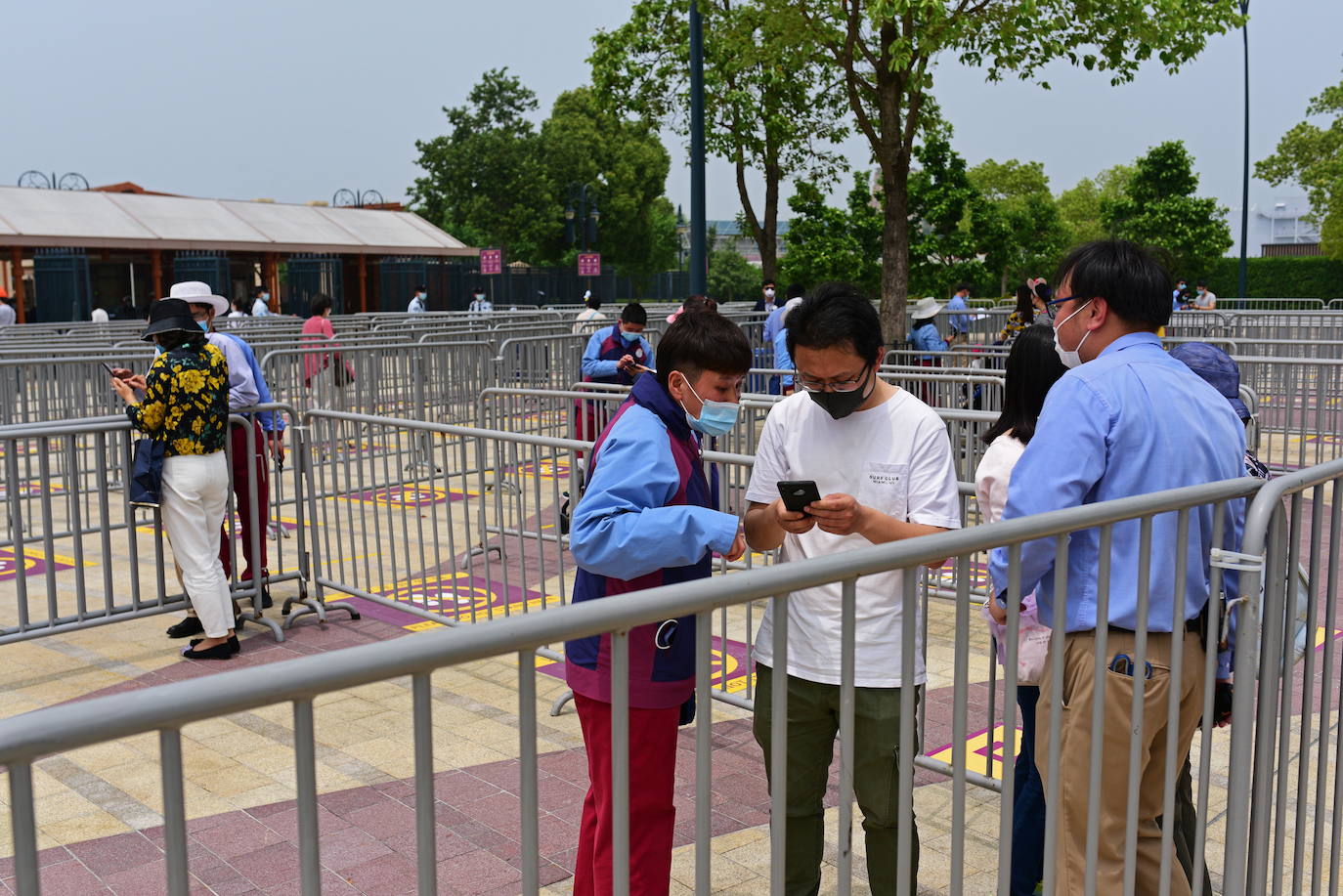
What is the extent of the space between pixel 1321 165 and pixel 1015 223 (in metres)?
10.5

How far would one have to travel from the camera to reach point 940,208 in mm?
36531

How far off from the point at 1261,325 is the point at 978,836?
19.1 metres

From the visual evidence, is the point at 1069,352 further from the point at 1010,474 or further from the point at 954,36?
the point at 954,36

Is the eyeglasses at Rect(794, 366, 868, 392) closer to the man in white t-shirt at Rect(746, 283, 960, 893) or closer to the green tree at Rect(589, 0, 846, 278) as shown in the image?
the man in white t-shirt at Rect(746, 283, 960, 893)

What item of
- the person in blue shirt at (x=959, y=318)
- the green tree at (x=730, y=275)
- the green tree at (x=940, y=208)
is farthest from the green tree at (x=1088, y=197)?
the person in blue shirt at (x=959, y=318)

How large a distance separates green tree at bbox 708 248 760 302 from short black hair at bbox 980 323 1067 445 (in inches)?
2654

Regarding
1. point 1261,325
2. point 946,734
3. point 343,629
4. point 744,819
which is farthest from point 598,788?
point 1261,325

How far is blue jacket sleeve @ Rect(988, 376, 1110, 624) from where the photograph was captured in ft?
9.72

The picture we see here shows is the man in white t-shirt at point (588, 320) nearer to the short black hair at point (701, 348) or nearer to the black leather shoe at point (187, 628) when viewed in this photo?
the black leather shoe at point (187, 628)

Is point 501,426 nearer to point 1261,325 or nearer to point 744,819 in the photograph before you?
point 744,819

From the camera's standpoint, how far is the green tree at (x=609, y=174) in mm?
67375

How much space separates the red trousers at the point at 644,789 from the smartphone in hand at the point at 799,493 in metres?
0.61

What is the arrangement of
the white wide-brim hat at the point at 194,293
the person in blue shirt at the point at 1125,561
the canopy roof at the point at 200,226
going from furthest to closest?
the canopy roof at the point at 200,226, the white wide-brim hat at the point at 194,293, the person in blue shirt at the point at 1125,561

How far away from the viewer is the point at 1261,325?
69.7 feet
